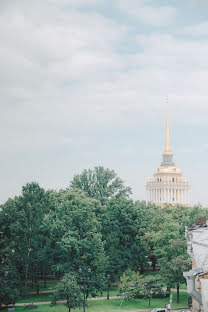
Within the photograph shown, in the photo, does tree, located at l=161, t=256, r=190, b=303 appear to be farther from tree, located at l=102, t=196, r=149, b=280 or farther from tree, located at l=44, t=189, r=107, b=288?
tree, located at l=102, t=196, r=149, b=280

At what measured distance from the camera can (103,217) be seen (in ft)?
205

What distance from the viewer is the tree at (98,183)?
77.4m

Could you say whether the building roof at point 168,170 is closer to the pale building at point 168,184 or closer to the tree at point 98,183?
the pale building at point 168,184

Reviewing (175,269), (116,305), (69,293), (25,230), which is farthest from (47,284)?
(175,269)

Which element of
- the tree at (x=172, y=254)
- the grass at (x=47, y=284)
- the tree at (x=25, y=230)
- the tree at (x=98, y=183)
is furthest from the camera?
the tree at (x=98, y=183)

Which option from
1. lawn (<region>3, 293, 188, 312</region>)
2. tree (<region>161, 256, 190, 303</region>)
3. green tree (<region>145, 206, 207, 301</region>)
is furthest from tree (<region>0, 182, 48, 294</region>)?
tree (<region>161, 256, 190, 303</region>)

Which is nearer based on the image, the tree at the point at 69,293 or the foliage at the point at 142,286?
the tree at the point at 69,293

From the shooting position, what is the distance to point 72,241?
49594 mm

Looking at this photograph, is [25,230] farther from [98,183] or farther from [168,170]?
[168,170]

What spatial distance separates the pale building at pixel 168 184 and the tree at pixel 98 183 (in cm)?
8142

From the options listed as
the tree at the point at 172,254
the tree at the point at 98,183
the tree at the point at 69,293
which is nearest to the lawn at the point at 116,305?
the tree at the point at 172,254

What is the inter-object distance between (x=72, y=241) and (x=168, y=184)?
112 meters

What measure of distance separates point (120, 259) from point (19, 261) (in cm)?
1349

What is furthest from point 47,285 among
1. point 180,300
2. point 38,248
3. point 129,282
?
point 180,300
